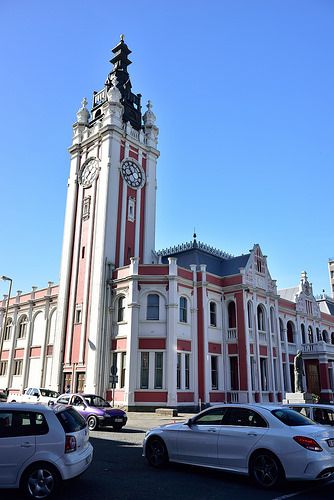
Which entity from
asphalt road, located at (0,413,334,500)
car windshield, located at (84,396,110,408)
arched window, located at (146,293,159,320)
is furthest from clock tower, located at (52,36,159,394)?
asphalt road, located at (0,413,334,500)

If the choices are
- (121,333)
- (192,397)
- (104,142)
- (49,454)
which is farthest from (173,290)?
(49,454)

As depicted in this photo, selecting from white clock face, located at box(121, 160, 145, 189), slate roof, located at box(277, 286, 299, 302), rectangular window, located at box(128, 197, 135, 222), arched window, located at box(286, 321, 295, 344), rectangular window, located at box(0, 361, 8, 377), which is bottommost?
rectangular window, located at box(0, 361, 8, 377)

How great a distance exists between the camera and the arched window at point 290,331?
42531 millimetres

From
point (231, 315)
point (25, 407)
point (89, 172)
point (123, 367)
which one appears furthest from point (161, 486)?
point (89, 172)

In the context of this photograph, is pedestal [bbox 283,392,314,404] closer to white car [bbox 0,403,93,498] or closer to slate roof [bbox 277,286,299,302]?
white car [bbox 0,403,93,498]

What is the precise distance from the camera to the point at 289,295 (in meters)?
49.3

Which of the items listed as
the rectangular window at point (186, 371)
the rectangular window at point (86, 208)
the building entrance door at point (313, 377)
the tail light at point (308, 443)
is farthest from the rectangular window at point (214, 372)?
the tail light at point (308, 443)

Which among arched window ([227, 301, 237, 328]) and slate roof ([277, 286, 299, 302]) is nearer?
arched window ([227, 301, 237, 328])

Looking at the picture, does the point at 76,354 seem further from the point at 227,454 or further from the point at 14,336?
the point at 227,454

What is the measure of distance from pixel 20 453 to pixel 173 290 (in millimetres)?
24423

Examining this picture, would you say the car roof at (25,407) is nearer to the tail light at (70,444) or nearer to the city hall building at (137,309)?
the tail light at (70,444)

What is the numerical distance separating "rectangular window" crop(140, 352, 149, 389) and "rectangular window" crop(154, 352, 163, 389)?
0.64 metres

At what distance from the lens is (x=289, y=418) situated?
8.87 meters

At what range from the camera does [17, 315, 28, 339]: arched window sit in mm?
42391
